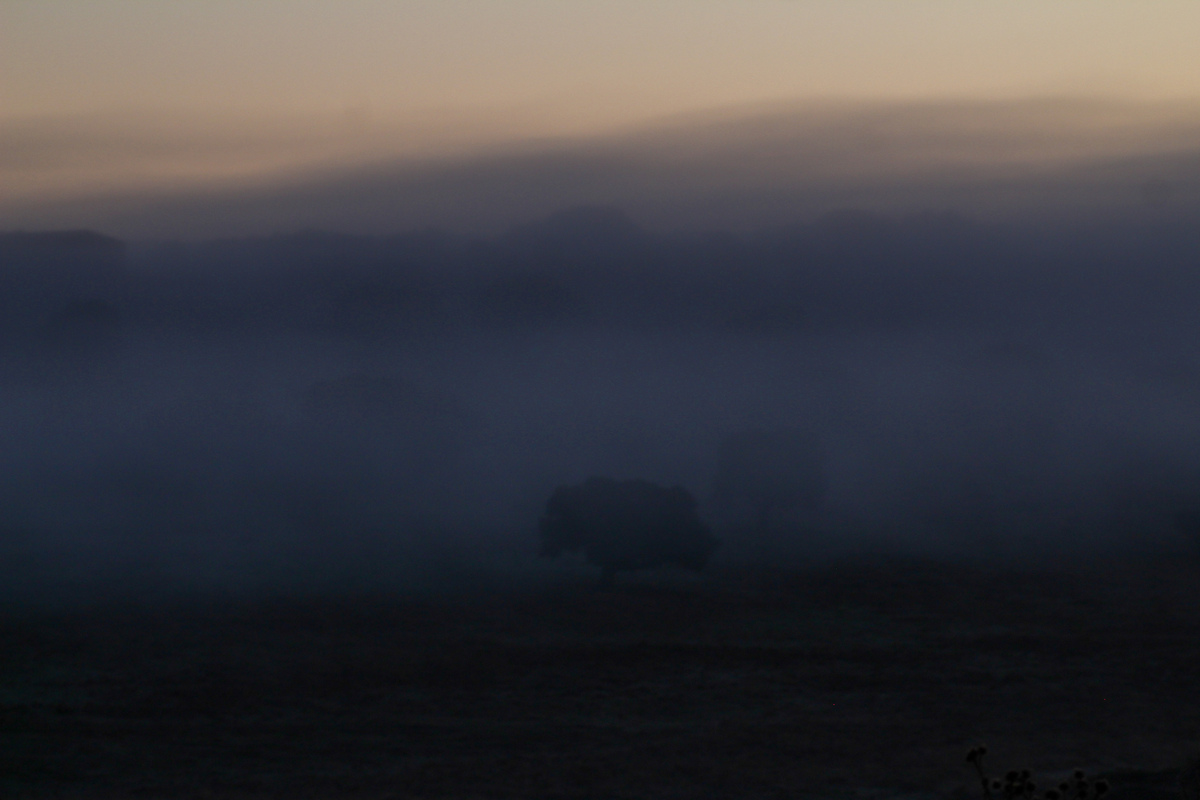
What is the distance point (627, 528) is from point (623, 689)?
22847 mm

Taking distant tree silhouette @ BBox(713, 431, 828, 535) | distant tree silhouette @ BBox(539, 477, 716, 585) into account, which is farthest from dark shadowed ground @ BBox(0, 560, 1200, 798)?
distant tree silhouette @ BBox(713, 431, 828, 535)

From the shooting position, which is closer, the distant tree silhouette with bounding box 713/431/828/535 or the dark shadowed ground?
the dark shadowed ground

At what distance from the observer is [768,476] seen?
9681 cm

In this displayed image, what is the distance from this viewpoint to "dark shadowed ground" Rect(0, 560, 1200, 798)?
4175 cm

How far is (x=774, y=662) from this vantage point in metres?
60.1

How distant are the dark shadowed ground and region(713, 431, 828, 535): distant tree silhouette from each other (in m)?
15.6

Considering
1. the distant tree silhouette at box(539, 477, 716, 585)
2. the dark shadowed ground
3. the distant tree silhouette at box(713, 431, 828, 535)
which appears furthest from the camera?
the distant tree silhouette at box(713, 431, 828, 535)

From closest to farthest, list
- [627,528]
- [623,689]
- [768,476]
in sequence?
1. [623,689]
2. [627,528]
3. [768,476]

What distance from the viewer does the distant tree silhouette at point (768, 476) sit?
96562 millimetres

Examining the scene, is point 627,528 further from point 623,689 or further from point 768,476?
point 623,689

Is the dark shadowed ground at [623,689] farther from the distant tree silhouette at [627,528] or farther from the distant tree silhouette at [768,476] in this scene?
the distant tree silhouette at [768,476]

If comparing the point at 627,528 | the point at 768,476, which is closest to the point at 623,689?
the point at 627,528

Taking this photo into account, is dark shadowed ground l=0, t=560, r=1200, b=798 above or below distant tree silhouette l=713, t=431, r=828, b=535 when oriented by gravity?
below

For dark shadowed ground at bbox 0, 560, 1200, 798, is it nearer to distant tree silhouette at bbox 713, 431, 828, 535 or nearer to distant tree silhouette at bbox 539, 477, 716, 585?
distant tree silhouette at bbox 539, 477, 716, 585
